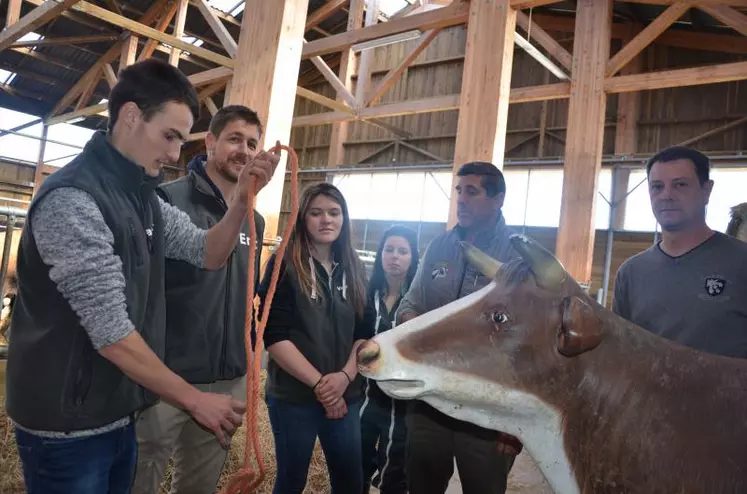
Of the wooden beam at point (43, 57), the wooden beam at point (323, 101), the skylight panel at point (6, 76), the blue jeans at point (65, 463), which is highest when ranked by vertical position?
the wooden beam at point (43, 57)

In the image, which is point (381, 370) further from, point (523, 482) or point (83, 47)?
point (83, 47)

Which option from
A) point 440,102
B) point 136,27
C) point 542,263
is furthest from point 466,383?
point 440,102

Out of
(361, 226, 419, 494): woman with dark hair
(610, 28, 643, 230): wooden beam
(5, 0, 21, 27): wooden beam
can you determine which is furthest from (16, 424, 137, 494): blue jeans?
(610, 28, 643, 230): wooden beam

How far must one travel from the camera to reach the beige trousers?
177 centimetres

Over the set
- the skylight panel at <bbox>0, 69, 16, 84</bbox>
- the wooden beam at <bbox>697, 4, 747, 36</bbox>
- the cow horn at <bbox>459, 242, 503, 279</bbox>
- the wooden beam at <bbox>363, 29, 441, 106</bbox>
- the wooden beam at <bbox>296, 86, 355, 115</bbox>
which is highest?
the skylight panel at <bbox>0, 69, 16, 84</bbox>

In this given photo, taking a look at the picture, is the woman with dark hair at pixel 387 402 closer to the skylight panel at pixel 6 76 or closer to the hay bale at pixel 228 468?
the hay bale at pixel 228 468

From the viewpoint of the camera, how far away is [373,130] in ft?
53.1

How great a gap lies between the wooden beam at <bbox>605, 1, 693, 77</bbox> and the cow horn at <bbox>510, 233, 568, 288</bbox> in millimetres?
4646

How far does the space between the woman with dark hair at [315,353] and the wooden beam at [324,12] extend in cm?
1241

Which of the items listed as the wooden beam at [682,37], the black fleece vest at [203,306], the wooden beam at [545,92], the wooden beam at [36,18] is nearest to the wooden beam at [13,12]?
the wooden beam at [36,18]

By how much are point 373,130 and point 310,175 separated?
8.06 feet

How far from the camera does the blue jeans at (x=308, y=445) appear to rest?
1.96 m

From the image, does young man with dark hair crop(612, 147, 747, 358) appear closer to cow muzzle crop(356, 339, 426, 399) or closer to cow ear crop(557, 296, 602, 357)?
cow ear crop(557, 296, 602, 357)

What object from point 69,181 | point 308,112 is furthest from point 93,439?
point 308,112
